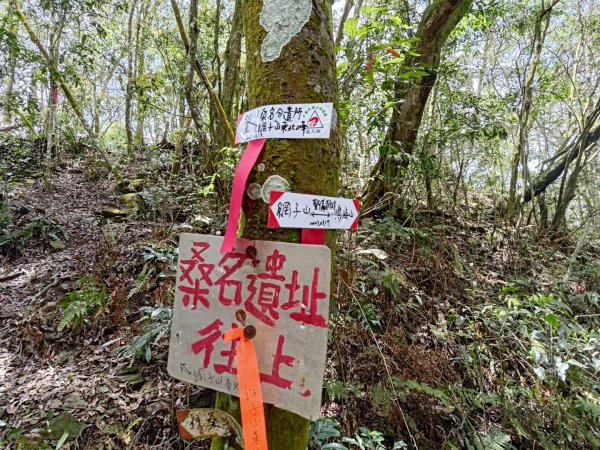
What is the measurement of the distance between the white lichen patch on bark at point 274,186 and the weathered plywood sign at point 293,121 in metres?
0.11

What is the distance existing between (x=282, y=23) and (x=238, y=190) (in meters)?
0.48

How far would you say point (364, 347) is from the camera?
2518mm

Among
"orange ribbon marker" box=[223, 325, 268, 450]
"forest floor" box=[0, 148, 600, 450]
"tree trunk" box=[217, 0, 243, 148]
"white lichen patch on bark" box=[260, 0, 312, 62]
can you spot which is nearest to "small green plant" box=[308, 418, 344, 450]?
"forest floor" box=[0, 148, 600, 450]

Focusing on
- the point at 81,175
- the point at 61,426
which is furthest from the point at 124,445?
the point at 81,175

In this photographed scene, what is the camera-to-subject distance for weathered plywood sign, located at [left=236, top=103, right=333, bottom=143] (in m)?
0.94

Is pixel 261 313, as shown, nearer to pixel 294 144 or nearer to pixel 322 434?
Result: pixel 294 144

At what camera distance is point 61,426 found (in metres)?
2.04

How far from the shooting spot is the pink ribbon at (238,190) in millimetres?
959

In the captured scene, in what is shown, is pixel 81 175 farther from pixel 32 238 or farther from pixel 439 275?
pixel 439 275

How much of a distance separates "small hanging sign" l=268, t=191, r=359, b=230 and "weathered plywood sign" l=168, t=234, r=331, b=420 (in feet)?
0.22

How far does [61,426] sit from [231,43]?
466 centimetres

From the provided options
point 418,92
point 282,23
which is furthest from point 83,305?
point 418,92

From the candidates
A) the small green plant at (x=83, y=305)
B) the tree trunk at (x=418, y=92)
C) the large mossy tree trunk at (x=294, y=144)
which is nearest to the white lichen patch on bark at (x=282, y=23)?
the large mossy tree trunk at (x=294, y=144)

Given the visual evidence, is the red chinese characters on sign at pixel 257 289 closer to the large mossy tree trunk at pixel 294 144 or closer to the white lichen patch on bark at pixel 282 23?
the large mossy tree trunk at pixel 294 144
